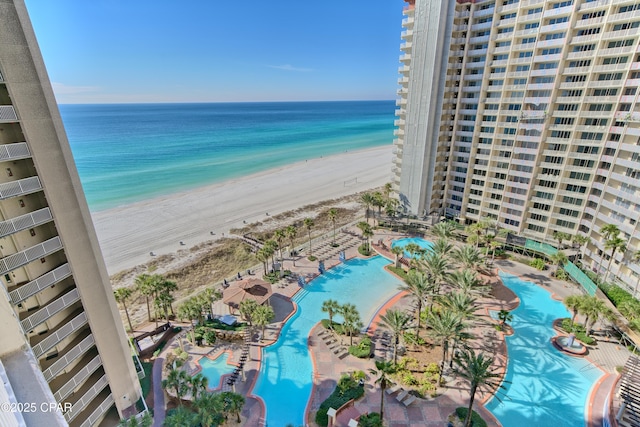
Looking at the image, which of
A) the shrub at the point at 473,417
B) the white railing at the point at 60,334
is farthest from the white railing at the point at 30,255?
the shrub at the point at 473,417

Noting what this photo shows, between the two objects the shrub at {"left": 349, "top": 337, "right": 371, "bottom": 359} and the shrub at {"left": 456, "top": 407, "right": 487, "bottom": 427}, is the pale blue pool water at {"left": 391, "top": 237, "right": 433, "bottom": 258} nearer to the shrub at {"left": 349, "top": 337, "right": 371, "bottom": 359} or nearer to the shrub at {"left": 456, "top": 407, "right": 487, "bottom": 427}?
the shrub at {"left": 349, "top": 337, "right": 371, "bottom": 359}

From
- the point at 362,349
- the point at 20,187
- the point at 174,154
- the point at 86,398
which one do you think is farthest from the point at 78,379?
the point at 174,154

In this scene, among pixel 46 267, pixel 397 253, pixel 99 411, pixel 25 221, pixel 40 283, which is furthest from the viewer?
pixel 397 253

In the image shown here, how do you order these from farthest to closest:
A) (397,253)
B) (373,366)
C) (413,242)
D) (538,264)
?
(413,242)
(397,253)
(538,264)
(373,366)

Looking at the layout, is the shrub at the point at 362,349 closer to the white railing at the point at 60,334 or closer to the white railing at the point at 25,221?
the white railing at the point at 60,334

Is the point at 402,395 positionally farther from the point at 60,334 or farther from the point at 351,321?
the point at 60,334

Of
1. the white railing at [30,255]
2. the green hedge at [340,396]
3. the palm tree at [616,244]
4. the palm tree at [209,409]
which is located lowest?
the green hedge at [340,396]
